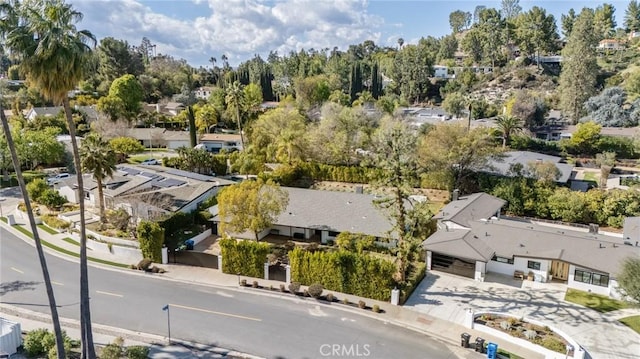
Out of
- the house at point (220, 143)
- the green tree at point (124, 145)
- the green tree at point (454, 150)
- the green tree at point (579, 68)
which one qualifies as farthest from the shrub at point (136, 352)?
the green tree at point (579, 68)

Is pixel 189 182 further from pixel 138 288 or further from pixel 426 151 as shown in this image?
pixel 426 151

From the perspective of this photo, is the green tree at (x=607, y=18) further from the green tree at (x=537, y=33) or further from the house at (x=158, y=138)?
the house at (x=158, y=138)

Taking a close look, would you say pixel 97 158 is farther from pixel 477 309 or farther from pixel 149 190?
pixel 477 309

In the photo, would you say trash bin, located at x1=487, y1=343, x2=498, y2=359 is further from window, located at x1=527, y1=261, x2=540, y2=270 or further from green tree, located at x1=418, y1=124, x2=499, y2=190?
green tree, located at x1=418, y1=124, x2=499, y2=190

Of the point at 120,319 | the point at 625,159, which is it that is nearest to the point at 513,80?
the point at 625,159

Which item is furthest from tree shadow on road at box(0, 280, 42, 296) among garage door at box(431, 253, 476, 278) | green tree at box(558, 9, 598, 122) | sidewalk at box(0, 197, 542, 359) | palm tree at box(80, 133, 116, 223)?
green tree at box(558, 9, 598, 122)

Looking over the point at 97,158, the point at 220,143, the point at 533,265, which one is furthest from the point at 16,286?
the point at 220,143
